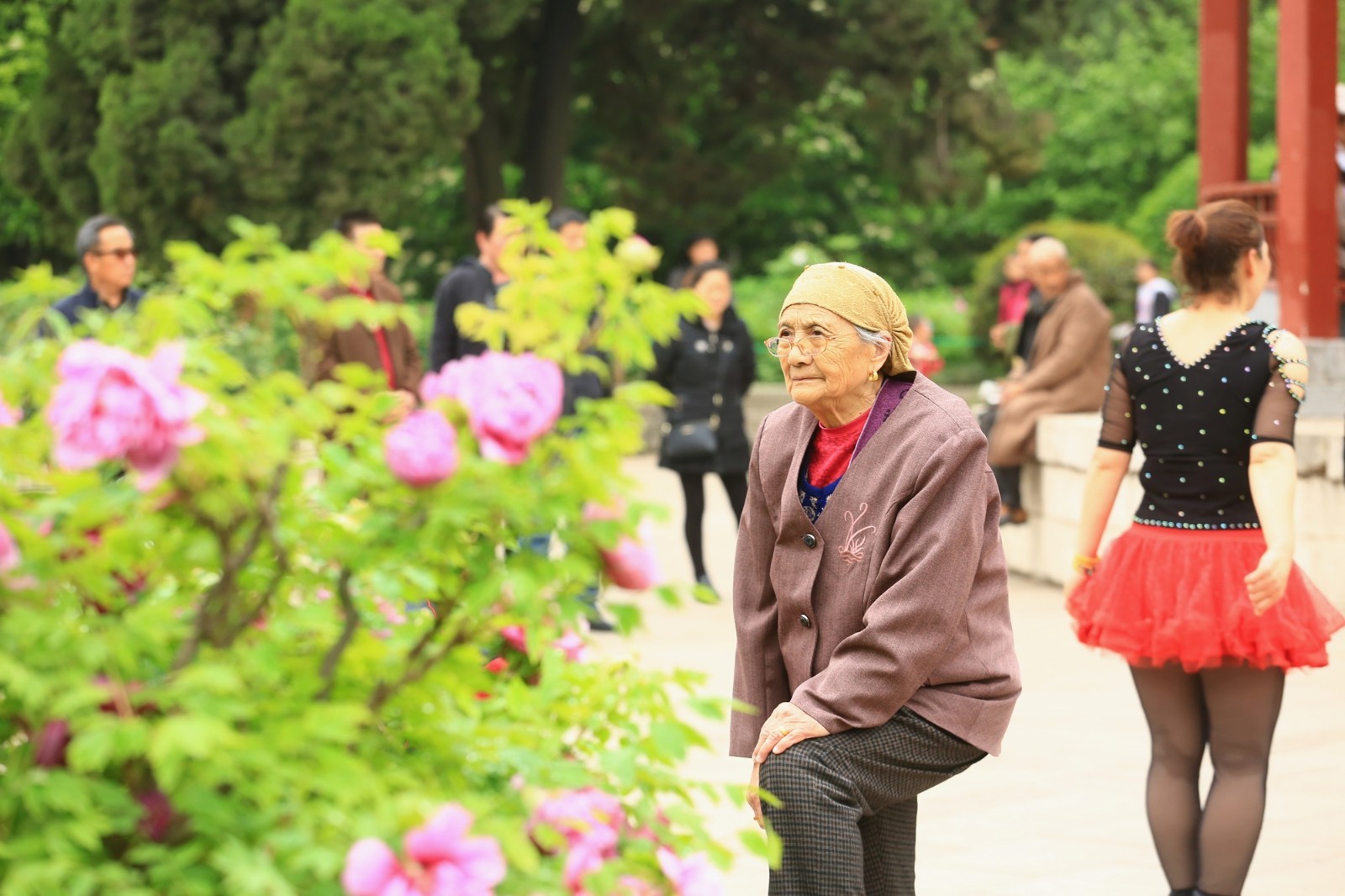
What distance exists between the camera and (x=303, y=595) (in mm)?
2201

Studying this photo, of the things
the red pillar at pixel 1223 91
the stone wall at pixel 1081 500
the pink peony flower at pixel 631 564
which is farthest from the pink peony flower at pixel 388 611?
the red pillar at pixel 1223 91

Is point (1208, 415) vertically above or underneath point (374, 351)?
above

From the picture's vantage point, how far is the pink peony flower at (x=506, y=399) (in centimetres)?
197

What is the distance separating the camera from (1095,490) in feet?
15.1

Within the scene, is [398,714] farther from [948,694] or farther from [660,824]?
[948,694]

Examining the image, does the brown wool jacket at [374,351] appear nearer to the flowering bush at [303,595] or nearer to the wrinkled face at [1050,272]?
the wrinkled face at [1050,272]

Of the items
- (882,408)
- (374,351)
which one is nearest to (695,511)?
(374,351)

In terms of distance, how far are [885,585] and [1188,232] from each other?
1464 mm

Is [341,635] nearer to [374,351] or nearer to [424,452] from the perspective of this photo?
[424,452]

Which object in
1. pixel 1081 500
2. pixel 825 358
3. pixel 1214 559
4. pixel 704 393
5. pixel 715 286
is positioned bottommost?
pixel 1081 500

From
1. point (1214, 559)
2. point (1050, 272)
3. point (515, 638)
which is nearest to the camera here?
point (515, 638)

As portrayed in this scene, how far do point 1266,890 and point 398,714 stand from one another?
11.3 feet

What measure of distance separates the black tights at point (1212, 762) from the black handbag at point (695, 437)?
5.20 m

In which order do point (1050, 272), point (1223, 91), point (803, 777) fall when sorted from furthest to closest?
point (1223, 91) → point (1050, 272) → point (803, 777)
